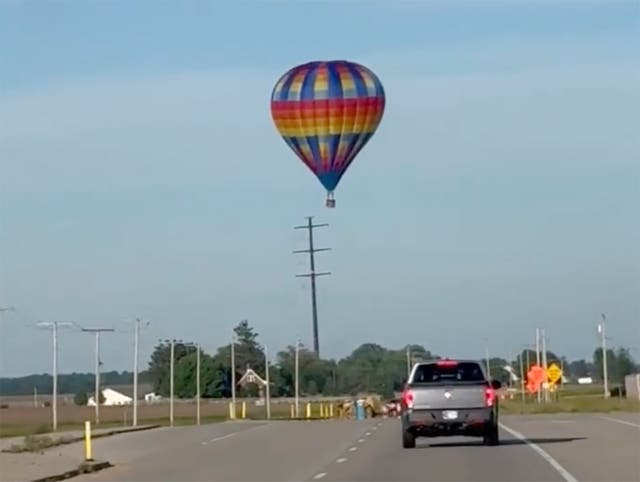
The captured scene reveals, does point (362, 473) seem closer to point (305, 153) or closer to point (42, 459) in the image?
point (42, 459)

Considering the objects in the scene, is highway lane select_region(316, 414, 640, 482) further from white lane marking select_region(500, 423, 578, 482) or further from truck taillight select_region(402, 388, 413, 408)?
truck taillight select_region(402, 388, 413, 408)

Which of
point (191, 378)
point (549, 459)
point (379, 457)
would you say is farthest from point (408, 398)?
point (191, 378)

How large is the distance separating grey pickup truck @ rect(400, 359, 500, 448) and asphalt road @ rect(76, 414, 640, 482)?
0.49 metres

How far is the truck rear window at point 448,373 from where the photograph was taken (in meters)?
36.5

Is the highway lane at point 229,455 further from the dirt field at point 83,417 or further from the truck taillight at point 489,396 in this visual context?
the dirt field at point 83,417

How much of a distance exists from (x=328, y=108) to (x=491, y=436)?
22.6 m

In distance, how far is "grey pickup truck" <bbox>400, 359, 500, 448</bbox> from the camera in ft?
117

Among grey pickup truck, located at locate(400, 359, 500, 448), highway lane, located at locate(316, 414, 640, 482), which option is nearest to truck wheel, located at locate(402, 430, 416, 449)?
grey pickup truck, located at locate(400, 359, 500, 448)

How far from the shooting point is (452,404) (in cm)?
3575

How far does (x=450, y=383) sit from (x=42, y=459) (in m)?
8.79

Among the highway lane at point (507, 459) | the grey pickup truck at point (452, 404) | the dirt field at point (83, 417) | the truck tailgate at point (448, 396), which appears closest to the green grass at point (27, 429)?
the dirt field at point (83, 417)

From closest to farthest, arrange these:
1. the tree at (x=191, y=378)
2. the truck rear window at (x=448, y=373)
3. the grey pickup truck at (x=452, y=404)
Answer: the grey pickup truck at (x=452, y=404) → the truck rear window at (x=448, y=373) → the tree at (x=191, y=378)

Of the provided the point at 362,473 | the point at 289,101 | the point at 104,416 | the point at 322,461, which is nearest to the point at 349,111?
the point at 289,101

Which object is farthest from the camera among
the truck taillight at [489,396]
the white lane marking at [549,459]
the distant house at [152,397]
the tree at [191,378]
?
the distant house at [152,397]
